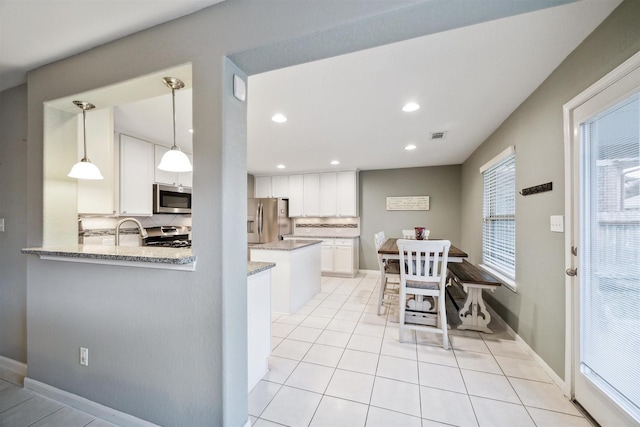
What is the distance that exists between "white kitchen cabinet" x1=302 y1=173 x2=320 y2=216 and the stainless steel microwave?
2.59m

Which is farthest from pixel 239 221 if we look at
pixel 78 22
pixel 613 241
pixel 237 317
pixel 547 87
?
pixel 547 87

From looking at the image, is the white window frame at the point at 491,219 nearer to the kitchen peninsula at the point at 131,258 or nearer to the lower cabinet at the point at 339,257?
the lower cabinet at the point at 339,257

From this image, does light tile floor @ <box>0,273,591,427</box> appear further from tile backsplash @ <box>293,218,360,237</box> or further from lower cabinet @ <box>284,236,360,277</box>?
tile backsplash @ <box>293,218,360,237</box>

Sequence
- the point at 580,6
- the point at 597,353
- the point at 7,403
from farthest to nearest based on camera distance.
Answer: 1. the point at 7,403
2. the point at 597,353
3. the point at 580,6

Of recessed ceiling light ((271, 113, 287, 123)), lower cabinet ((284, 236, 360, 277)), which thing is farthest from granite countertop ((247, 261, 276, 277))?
lower cabinet ((284, 236, 360, 277))

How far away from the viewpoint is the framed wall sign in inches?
214

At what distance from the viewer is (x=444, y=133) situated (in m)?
3.34

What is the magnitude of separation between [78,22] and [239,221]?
145 cm

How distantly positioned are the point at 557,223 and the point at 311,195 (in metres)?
4.53

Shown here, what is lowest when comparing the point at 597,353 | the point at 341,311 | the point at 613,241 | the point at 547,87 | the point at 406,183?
the point at 341,311

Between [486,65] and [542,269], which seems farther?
[542,269]

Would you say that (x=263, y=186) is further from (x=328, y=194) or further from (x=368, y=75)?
(x=368, y=75)

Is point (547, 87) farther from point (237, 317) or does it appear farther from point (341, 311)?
point (341, 311)

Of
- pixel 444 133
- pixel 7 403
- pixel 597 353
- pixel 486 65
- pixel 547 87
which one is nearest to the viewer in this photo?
pixel 597 353
